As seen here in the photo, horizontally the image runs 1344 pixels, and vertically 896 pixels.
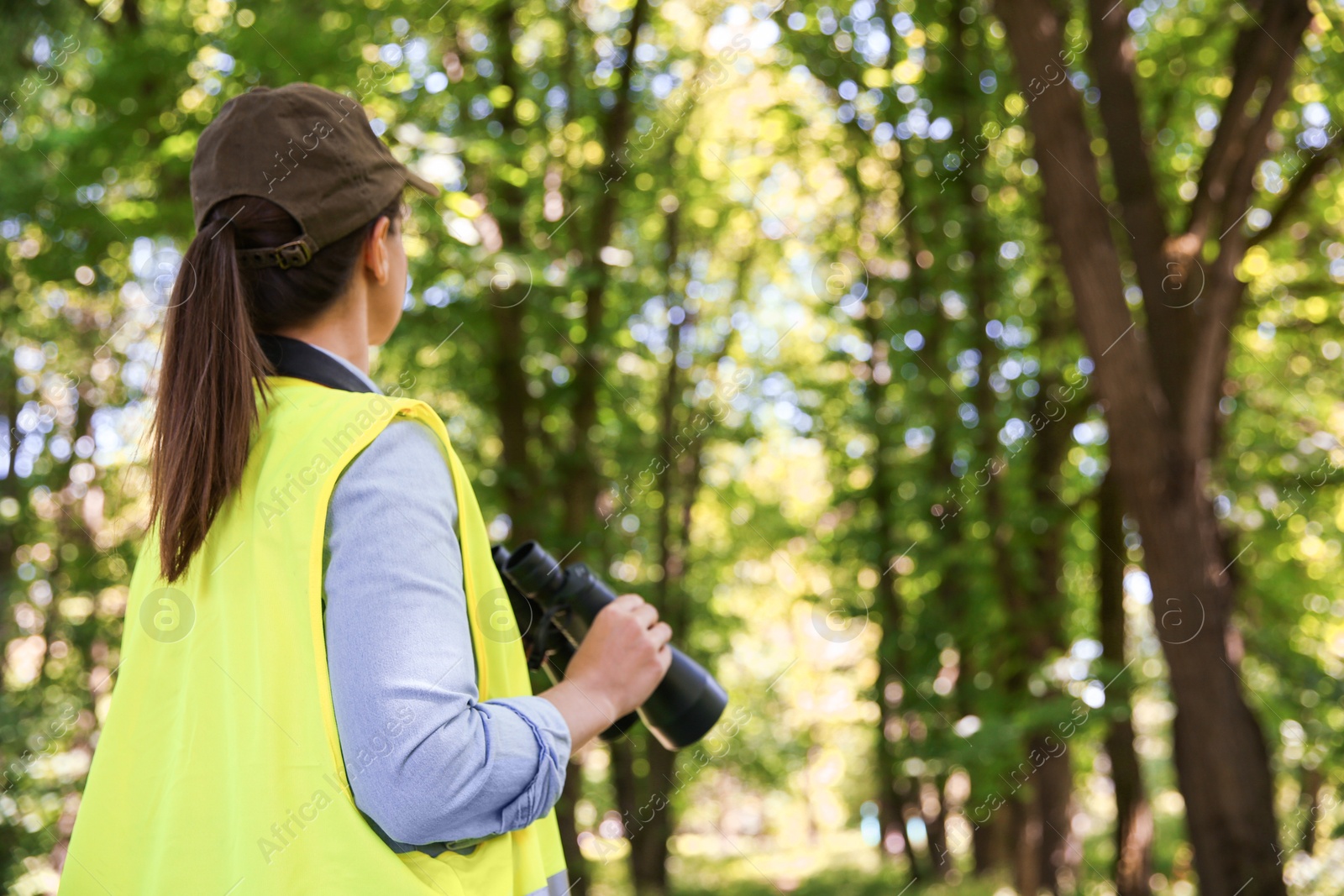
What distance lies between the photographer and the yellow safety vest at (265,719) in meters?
1.04

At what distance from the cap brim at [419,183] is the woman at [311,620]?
0.19 feet

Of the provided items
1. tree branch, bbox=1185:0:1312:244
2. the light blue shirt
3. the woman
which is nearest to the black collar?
the woman

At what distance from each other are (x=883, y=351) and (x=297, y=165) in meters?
7.67

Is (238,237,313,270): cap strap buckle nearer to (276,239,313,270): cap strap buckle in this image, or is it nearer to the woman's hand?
(276,239,313,270): cap strap buckle

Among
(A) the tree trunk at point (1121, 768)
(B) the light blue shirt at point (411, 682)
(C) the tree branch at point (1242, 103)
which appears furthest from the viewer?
(A) the tree trunk at point (1121, 768)

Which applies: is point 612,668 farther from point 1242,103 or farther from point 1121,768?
point 1121,768

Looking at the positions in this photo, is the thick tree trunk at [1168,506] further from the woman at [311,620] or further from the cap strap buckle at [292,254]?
the cap strap buckle at [292,254]

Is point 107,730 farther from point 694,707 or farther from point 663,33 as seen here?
point 663,33

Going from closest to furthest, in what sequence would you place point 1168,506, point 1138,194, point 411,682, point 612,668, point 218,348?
point 411,682, point 218,348, point 612,668, point 1168,506, point 1138,194

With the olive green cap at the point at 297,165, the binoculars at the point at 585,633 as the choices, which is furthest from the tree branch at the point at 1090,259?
the olive green cap at the point at 297,165

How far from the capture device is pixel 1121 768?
7.52m

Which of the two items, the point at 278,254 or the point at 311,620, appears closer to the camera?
the point at 311,620

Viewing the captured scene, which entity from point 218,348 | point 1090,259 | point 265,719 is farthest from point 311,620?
point 1090,259

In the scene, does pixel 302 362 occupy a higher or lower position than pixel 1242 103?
higher
